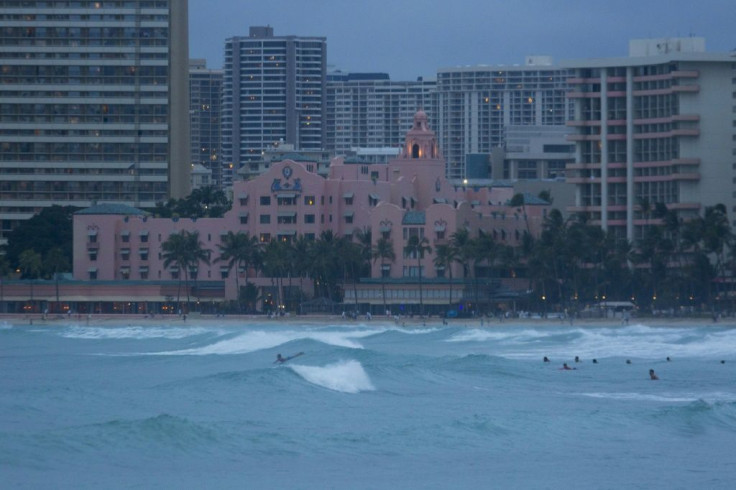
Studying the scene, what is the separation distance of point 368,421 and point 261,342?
44.8 meters

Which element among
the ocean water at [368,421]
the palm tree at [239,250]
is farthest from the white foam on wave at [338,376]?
the palm tree at [239,250]

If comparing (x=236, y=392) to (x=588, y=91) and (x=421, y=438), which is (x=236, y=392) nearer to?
(x=421, y=438)

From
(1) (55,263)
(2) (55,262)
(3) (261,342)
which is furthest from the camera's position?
(1) (55,263)

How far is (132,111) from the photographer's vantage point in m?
145

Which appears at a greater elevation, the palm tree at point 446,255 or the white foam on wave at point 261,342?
the palm tree at point 446,255

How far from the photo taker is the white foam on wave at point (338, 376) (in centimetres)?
5419

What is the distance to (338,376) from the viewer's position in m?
56.2

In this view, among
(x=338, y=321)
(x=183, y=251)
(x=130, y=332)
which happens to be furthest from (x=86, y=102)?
(x=130, y=332)

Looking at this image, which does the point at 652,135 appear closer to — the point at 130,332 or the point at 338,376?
the point at 130,332

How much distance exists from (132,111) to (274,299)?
2823cm

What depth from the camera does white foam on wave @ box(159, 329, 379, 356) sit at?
268ft

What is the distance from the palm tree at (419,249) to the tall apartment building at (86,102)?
3202 cm

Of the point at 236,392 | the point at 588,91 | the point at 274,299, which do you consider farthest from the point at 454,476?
the point at 588,91

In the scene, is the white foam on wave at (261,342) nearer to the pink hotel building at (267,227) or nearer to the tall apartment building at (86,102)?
the pink hotel building at (267,227)
